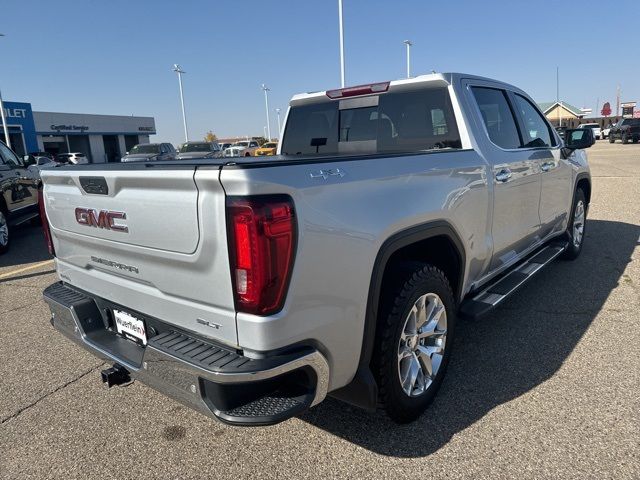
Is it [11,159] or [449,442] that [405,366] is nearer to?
[449,442]

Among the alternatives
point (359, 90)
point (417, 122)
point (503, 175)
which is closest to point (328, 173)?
point (417, 122)

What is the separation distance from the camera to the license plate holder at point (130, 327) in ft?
7.95

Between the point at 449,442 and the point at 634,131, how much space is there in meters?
→ 39.8

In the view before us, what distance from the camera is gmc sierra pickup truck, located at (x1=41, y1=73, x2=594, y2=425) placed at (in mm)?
1864

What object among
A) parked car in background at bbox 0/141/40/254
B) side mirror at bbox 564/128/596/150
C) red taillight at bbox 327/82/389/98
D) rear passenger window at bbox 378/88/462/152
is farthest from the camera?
parked car in background at bbox 0/141/40/254

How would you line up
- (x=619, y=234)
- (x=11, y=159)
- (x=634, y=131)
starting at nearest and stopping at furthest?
(x=619, y=234) → (x=11, y=159) → (x=634, y=131)

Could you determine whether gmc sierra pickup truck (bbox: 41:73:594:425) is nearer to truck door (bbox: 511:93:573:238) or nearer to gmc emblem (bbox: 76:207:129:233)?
gmc emblem (bbox: 76:207:129:233)

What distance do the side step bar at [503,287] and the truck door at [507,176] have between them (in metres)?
0.12

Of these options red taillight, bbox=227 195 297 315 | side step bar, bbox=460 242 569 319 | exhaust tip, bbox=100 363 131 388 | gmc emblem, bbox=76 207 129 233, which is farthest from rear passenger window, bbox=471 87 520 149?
exhaust tip, bbox=100 363 131 388

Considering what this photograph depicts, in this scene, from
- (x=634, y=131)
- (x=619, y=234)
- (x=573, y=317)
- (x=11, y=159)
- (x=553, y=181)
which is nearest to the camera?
(x=573, y=317)

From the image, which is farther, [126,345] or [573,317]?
[573,317]

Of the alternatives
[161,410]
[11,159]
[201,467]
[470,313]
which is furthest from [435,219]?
[11,159]

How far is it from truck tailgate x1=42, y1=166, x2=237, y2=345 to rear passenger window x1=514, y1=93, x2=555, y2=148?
10.3ft

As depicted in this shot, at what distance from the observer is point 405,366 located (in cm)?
262
